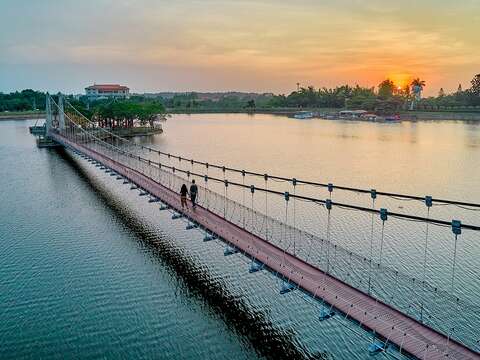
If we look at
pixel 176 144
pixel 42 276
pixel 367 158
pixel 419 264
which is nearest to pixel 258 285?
pixel 419 264

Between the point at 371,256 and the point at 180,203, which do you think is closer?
the point at 371,256

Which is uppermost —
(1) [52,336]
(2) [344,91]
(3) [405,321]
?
(2) [344,91]

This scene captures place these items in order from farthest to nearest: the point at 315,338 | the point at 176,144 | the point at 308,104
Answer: the point at 308,104 → the point at 176,144 → the point at 315,338

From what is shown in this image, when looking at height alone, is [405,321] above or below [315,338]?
above

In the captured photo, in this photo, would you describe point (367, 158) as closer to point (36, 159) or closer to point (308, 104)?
point (36, 159)

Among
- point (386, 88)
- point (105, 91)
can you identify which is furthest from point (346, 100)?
point (105, 91)

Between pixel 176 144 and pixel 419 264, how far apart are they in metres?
32.7

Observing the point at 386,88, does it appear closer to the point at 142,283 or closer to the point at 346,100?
the point at 346,100

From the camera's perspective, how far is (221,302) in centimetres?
1201

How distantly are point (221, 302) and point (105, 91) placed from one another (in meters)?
136

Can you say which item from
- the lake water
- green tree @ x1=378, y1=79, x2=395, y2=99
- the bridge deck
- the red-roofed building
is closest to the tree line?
green tree @ x1=378, y1=79, x2=395, y2=99

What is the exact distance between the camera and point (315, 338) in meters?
10.3

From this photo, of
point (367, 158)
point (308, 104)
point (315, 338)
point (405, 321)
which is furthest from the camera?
point (308, 104)

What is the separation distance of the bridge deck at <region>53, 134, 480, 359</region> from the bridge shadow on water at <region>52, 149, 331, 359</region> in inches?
56.3
